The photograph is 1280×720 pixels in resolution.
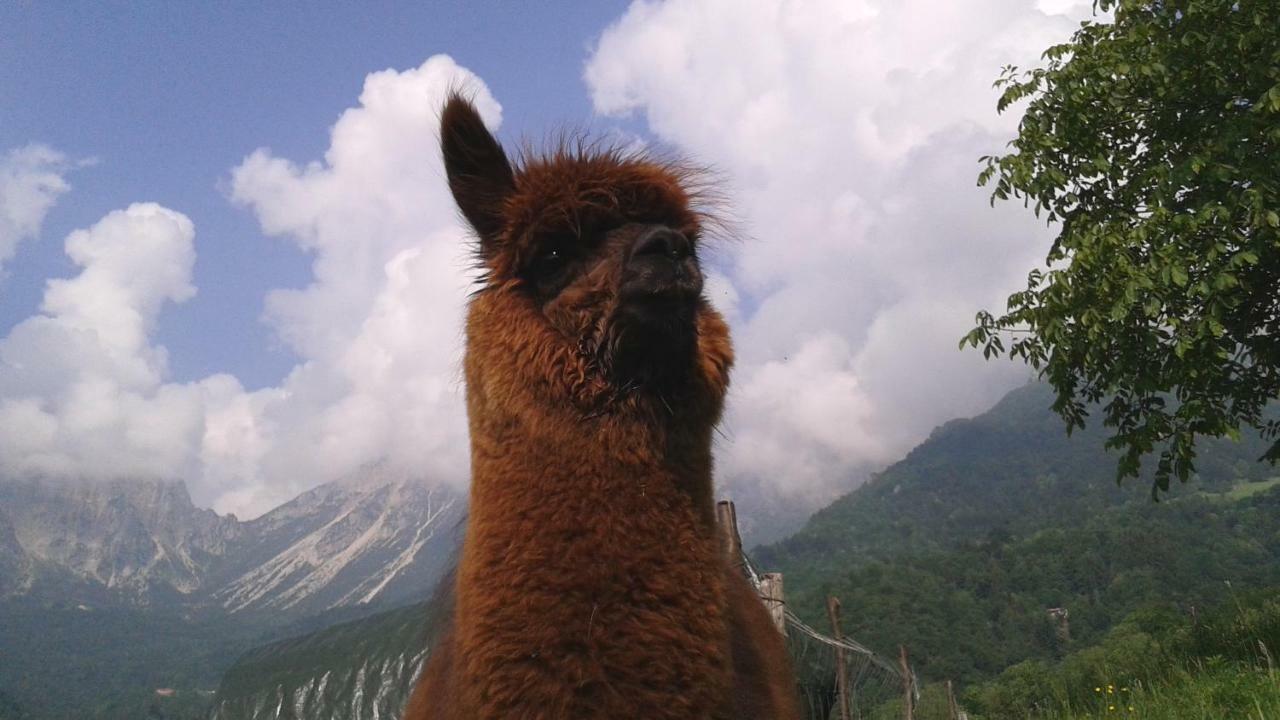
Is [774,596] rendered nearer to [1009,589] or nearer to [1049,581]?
[1009,589]

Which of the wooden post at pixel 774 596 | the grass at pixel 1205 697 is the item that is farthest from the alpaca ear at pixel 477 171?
the wooden post at pixel 774 596

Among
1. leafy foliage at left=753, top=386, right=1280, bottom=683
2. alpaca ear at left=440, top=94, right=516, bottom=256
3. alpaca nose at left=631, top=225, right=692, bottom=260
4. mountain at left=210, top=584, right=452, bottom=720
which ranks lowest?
leafy foliage at left=753, top=386, right=1280, bottom=683

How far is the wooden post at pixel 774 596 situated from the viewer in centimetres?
561

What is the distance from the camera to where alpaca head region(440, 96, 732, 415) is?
6.78 feet

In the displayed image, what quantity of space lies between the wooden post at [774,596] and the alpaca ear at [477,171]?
4.05 meters

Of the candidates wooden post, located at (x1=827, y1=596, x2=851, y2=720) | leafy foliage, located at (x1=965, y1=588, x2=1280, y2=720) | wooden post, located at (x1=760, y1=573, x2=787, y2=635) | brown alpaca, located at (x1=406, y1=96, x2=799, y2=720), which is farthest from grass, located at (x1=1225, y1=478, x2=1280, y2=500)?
brown alpaca, located at (x1=406, y1=96, x2=799, y2=720)

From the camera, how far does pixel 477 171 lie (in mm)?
2459

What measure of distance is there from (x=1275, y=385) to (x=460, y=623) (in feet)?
29.4

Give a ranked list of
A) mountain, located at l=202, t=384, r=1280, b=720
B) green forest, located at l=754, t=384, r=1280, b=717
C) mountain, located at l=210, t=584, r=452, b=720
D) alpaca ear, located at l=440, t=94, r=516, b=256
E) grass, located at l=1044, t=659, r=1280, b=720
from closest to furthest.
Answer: alpaca ear, located at l=440, t=94, r=516, b=256, mountain, located at l=210, t=584, r=452, b=720, grass, located at l=1044, t=659, r=1280, b=720, mountain, located at l=202, t=384, r=1280, b=720, green forest, located at l=754, t=384, r=1280, b=717

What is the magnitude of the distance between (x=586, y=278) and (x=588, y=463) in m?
0.55

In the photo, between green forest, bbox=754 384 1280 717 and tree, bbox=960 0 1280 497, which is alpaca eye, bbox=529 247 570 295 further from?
green forest, bbox=754 384 1280 717

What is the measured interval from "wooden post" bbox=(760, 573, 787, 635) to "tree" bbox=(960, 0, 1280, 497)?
12.3 feet

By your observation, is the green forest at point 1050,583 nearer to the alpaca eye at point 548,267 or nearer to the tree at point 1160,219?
the tree at point 1160,219

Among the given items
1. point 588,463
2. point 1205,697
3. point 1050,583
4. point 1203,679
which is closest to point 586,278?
point 588,463
